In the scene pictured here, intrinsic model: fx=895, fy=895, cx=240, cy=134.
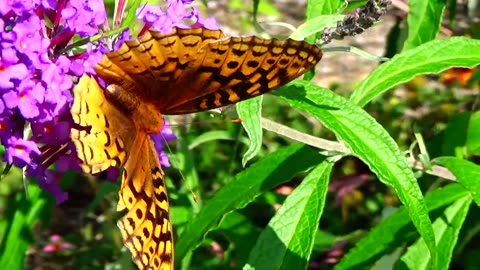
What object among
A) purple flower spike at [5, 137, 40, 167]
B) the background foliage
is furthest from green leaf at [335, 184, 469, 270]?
purple flower spike at [5, 137, 40, 167]

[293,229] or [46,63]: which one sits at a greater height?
[46,63]

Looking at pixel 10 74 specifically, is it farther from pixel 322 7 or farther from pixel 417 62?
pixel 417 62

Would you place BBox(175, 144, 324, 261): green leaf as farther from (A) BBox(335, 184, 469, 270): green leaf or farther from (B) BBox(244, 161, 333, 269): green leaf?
(A) BBox(335, 184, 469, 270): green leaf

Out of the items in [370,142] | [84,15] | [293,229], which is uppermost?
[84,15]

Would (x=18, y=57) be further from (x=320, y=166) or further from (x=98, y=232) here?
(x=98, y=232)

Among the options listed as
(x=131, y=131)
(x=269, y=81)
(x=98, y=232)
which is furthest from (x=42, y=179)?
(x=98, y=232)

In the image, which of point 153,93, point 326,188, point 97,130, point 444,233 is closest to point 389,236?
point 444,233

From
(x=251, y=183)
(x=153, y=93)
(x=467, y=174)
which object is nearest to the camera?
(x=153, y=93)

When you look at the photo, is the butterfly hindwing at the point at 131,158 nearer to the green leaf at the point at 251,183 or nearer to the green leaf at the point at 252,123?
the green leaf at the point at 252,123
